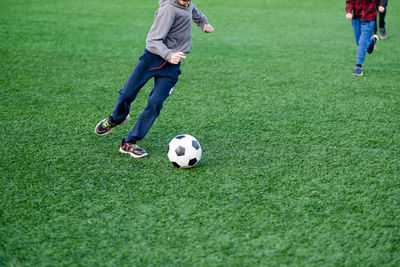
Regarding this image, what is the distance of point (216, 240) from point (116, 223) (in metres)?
0.72

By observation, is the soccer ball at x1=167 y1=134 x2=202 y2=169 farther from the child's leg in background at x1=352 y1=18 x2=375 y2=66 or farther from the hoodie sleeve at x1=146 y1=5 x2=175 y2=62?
the child's leg in background at x1=352 y1=18 x2=375 y2=66

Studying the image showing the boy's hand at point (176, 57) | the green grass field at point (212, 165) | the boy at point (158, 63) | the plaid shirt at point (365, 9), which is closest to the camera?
the green grass field at point (212, 165)

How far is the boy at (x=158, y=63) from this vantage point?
379 cm

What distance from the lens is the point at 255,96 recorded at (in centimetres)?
591

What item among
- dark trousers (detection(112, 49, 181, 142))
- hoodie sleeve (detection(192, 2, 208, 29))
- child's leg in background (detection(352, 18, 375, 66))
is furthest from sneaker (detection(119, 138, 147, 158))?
child's leg in background (detection(352, 18, 375, 66))

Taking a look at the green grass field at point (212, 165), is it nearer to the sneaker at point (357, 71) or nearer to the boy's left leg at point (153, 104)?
the sneaker at point (357, 71)

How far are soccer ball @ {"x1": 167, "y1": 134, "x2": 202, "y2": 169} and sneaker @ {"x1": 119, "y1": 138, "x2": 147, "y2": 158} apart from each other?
1.25 feet


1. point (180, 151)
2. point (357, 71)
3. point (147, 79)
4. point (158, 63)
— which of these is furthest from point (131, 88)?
point (357, 71)

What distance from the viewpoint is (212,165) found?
3.94 meters

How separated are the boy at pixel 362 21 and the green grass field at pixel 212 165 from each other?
35 centimetres

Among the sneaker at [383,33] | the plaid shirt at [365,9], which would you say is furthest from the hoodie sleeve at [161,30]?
the sneaker at [383,33]

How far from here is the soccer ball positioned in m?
3.76

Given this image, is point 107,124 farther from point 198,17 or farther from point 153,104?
point 198,17

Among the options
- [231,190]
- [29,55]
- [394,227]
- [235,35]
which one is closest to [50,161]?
[231,190]
